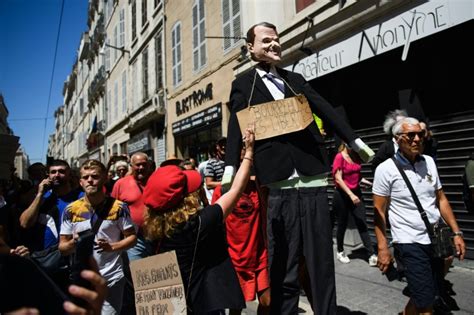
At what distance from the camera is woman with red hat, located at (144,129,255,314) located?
86.8 inches

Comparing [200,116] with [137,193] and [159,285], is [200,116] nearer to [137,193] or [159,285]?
[137,193]

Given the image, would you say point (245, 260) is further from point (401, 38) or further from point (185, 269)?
point (401, 38)

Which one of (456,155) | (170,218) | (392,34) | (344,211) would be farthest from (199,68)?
(170,218)

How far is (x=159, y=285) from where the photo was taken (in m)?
2.13

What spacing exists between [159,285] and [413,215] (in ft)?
6.49

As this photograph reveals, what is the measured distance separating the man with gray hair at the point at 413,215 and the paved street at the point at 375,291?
2.58 feet

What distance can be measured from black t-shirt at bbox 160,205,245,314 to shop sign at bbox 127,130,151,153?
17314 mm

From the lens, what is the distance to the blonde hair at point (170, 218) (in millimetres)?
2230

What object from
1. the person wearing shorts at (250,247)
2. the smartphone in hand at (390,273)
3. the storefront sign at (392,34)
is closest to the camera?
the smartphone in hand at (390,273)

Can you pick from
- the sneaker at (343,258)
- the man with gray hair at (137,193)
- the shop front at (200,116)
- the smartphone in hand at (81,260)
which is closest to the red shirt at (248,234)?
the man with gray hair at (137,193)

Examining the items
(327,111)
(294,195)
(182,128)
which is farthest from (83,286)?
(182,128)

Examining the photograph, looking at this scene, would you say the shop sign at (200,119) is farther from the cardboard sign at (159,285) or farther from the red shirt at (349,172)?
the cardboard sign at (159,285)

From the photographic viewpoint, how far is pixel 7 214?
3.29m

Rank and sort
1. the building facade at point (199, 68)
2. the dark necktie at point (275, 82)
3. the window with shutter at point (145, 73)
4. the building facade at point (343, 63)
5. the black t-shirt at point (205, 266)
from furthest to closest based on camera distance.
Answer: the window with shutter at point (145, 73)
the building facade at point (199, 68)
the building facade at point (343, 63)
the dark necktie at point (275, 82)
the black t-shirt at point (205, 266)
